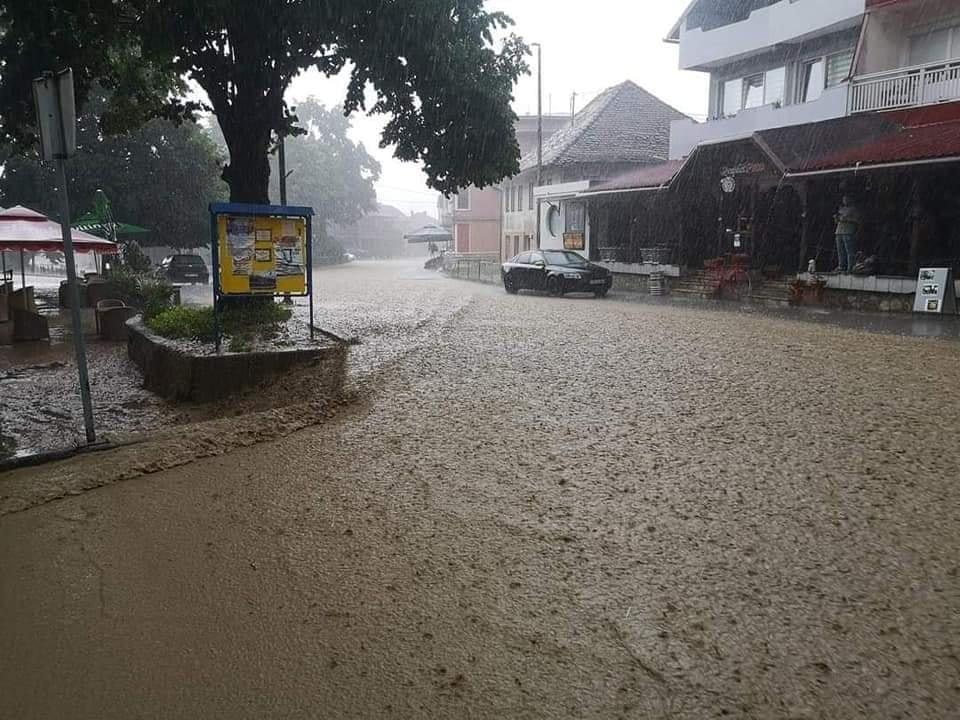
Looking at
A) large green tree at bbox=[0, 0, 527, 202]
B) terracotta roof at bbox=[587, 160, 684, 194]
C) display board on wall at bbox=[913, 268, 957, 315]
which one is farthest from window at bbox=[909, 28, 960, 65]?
large green tree at bbox=[0, 0, 527, 202]

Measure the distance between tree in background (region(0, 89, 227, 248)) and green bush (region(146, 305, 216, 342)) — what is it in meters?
22.1

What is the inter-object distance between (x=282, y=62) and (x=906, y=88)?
13.2m

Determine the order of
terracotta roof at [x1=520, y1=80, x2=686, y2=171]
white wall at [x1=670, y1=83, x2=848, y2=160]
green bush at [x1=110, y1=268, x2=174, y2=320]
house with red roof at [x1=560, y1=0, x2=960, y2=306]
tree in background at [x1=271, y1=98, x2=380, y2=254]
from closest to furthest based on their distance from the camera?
1. house with red roof at [x1=560, y1=0, x2=960, y2=306]
2. white wall at [x1=670, y1=83, x2=848, y2=160]
3. green bush at [x1=110, y1=268, x2=174, y2=320]
4. terracotta roof at [x1=520, y1=80, x2=686, y2=171]
5. tree in background at [x1=271, y1=98, x2=380, y2=254]

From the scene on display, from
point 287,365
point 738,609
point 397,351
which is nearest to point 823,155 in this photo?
point 397,351

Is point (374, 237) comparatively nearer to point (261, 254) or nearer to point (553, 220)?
point (553, 220)

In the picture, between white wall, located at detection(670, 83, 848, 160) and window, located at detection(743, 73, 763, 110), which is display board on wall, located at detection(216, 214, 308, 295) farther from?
window, located at detection(743, 73, 763, 110)

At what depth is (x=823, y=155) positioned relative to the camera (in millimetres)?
17203

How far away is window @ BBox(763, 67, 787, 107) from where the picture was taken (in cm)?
2158

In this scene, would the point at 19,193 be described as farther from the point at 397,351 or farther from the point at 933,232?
the point at 933,232

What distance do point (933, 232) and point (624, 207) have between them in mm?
11687

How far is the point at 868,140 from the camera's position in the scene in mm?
16953

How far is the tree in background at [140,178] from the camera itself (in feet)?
108

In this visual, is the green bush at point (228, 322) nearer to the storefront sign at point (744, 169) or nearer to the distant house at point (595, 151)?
the storefront sign at point (744, 169)

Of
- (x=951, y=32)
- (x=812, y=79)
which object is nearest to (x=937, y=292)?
(x=951, y=32)
